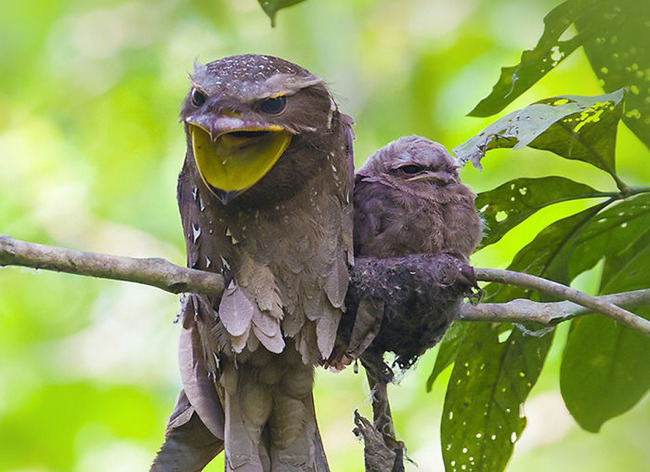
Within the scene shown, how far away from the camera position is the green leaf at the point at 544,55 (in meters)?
1.93

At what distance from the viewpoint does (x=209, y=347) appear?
2.04 metres

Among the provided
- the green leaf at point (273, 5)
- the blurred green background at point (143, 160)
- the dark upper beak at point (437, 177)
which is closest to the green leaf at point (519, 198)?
the dark upper beak at point (437, 177)

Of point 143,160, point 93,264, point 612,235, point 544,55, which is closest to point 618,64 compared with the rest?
point 544,55

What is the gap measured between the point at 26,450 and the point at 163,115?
5.94ft

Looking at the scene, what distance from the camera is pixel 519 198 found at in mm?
2299

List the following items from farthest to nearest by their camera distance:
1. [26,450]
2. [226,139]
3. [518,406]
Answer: [26,450] → [518,406] → [226,139]

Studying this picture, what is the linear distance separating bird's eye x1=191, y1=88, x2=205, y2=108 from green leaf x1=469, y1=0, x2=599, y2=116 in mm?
665

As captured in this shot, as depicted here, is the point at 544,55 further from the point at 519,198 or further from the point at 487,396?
the point at 487,396

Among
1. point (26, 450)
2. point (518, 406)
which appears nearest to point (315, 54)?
point (26, 450)

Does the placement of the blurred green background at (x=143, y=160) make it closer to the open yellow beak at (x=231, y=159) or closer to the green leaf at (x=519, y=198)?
the green leaf at (x=519, y=198)

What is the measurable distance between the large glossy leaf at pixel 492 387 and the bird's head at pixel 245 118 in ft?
2.48

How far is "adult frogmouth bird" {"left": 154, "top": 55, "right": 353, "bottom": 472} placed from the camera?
73.4 inches

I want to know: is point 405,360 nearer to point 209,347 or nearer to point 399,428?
point 209,347

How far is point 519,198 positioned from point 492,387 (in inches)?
20.1
